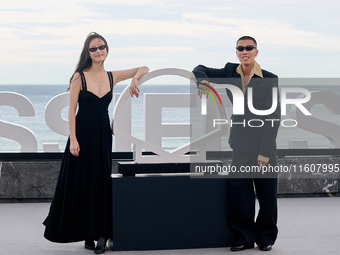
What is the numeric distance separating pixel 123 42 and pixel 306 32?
10534 mm

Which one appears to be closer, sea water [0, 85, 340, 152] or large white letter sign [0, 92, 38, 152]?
large white letter sign [0, 92, 38, 152]

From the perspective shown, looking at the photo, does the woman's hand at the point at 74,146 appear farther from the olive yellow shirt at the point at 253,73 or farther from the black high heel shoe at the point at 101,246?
the olive yellow shirt at the point at 253,73

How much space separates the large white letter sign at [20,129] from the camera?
19.9 ft

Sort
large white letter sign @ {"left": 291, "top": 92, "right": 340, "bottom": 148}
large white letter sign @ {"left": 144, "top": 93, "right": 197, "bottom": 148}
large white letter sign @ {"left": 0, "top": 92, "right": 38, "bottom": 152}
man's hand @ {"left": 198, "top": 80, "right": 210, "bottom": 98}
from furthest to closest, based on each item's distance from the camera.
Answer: large white letter sign @ {"left": 291, "top": 92, "right": 340, "bottom": 148} → large white letter sign @ {"left": 0, "top": 92, "right": 38, "bottom": 152} → large white letter sign @ {"left": 144, "top": 93, "right": 197, "bottom": 148} → man's hand @ {"left": 198, "top": 80, "right": 210, "bottom": 98}

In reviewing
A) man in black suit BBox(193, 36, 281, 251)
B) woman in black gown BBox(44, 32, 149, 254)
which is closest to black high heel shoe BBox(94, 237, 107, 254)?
woman in black gown BBox(44, 32, 149, 254)

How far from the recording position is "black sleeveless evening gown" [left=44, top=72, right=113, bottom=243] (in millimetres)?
3854

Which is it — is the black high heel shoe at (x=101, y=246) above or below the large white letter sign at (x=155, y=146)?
below

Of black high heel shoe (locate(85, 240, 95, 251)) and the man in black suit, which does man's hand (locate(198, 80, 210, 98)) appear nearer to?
the man in black suit

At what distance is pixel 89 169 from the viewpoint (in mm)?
3877

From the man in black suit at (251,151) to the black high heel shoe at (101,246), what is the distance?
0.89 m

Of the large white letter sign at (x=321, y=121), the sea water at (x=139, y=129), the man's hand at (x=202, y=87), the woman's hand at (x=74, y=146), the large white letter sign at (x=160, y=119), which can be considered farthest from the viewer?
the sea water at (x=139, y=129)

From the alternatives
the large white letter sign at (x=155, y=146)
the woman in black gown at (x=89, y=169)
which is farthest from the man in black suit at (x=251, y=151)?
the woman in black gown at (x=89, y=169)

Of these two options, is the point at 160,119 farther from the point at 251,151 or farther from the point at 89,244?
the point at 89,244

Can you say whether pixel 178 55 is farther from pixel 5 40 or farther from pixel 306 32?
pixel 5 40
